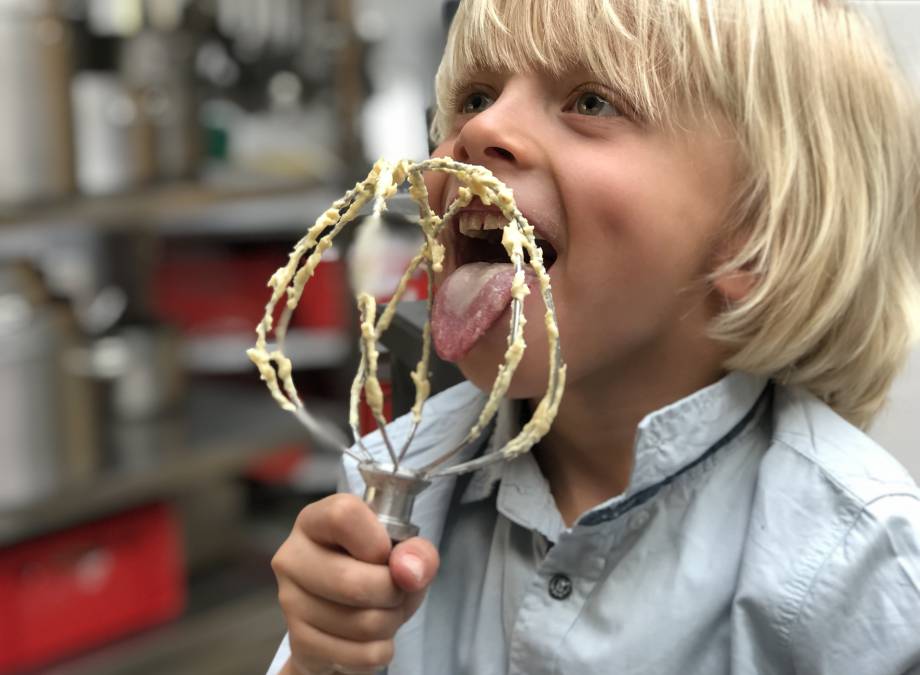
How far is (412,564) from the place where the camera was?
0.49m

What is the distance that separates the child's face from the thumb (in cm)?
14

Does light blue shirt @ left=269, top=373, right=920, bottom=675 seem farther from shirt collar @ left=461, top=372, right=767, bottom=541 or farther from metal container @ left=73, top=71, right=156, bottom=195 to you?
metal container @ left=73, top=71, right=156, bottom=195

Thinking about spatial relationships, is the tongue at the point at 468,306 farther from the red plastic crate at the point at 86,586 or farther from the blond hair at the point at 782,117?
the red plastic crate at the point at 86,586

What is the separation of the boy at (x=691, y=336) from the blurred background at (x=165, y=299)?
1.52ft

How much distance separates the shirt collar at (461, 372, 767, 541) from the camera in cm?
62

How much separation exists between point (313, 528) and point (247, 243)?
4.82ft

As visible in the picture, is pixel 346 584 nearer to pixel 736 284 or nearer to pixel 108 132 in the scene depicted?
pixel 736 284

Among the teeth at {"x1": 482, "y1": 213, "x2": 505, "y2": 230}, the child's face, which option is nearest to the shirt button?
the child's face

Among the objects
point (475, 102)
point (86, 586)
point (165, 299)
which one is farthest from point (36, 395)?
point (475, 102)

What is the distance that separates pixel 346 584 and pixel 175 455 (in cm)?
116

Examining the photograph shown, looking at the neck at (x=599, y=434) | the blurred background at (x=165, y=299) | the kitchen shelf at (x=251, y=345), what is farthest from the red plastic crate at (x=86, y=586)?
the neck at (x=599, y=434)

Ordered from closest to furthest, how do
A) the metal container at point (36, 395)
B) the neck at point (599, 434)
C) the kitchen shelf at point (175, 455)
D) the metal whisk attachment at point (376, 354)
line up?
the metal whisk attachment at point (376, 354) < the neck at point (599, 434) < the metal container at point (36, 395) < the kitchen shelf at point (175, 455)

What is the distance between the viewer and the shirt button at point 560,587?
2.07 feet

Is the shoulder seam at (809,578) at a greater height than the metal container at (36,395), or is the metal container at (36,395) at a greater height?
the shoulder seam at (809,578)
